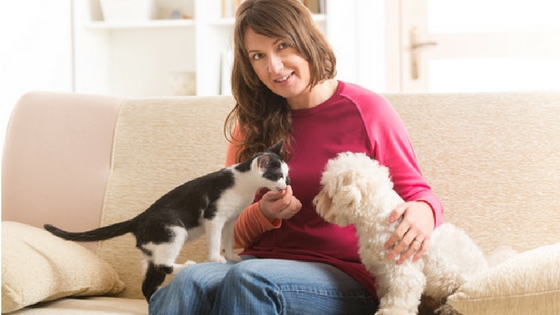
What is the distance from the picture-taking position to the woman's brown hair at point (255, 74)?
1659 mm

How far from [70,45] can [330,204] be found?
2532 millimetres

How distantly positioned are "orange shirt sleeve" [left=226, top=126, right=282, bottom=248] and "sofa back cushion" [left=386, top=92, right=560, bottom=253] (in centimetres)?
50

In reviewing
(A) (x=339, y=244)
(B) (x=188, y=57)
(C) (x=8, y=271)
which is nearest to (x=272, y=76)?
(A) (x=339, y=244)

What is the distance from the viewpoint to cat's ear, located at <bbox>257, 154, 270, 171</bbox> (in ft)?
5.20

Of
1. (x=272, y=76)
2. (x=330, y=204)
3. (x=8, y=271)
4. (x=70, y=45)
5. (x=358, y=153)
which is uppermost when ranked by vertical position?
(x=70, y=45)

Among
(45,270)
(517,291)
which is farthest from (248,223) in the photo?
(517,291)

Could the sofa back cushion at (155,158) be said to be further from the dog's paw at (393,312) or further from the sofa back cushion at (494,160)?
the dog's paw at (393,312)

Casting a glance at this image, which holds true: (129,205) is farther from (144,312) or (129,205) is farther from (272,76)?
(272,76)

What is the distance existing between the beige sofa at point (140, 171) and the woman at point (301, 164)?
29cm

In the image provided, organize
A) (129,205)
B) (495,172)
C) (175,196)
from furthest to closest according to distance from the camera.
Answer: (129,205), (495,172), (175,196)

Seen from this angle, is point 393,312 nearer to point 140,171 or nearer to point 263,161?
point 263,161

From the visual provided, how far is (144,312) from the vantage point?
1703mm

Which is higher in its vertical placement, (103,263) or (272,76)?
(272,76)

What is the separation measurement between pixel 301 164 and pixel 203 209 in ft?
0.91
